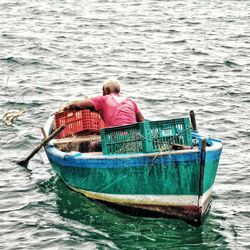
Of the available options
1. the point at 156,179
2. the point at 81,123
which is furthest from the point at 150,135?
the point at 81,123

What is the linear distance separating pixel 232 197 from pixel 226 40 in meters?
16.7

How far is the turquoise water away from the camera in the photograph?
37.3 feet

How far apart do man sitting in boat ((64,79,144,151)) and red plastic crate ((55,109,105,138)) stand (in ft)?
8.52

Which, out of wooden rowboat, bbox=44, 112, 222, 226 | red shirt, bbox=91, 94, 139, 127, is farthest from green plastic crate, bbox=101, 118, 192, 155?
red shirt, bbox=91, 94, 139, 127

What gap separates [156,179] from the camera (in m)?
11.1

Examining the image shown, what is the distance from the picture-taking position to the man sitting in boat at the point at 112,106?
12.2 m

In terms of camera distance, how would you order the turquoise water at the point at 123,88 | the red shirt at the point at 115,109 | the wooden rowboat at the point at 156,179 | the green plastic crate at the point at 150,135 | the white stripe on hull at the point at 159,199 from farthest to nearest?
1. the red shirt at the point at 115,109
2. the turquoise water at the point at 123,88
3. the green plastic crate at the point at 150,135
4. the white stripe on hull at the point at 159,199
5. the wooden rowboat at the point at 156,179

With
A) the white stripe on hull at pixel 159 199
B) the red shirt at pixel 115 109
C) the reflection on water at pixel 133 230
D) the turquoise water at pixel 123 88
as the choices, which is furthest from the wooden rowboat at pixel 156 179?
the red shirt at pixel 115 109

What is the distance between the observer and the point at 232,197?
1295cm

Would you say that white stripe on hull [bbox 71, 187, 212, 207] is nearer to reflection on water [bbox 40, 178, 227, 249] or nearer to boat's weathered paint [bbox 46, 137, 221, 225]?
boat's weathered paint [bbox 46, 137, 221, 225]

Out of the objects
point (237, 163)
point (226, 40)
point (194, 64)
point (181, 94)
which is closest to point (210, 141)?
point (237, 163)

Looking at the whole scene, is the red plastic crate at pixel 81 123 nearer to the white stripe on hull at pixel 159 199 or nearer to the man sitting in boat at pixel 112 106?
the man sitting in boat at pixel 112 106

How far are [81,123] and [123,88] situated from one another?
20.7ft

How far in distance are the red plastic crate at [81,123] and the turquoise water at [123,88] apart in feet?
2.85
